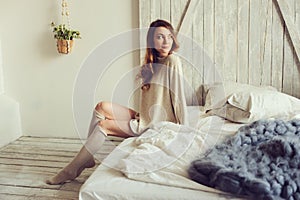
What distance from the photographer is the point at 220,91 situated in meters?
3.58

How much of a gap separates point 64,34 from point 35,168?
1362 millimetres

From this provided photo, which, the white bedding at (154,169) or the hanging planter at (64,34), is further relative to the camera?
the hanging planter at (64,34)

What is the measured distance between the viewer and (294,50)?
144 inches

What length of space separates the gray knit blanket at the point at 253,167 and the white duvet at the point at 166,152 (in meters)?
0.08


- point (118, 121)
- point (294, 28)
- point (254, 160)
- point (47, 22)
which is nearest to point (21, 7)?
point (47, 22)

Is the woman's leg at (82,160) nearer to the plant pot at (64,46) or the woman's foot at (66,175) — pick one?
the woman's foot at (66,175)

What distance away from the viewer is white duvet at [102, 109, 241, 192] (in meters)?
2.05

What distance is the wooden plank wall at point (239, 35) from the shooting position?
12.0ft

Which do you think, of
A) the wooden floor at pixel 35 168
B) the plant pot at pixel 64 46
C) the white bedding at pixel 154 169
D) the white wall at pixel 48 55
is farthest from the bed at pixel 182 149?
the plant pot at pixel 64 46

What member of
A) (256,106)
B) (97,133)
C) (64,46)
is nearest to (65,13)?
(64,46)

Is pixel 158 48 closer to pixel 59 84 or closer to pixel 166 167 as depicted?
pixel 166 167

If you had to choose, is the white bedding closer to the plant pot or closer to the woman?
the woman

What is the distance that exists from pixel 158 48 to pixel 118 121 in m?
0.63

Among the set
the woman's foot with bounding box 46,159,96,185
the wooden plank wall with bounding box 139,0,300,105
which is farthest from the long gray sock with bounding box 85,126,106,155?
the wooden plank wall with bounding box 139,0,300,105
